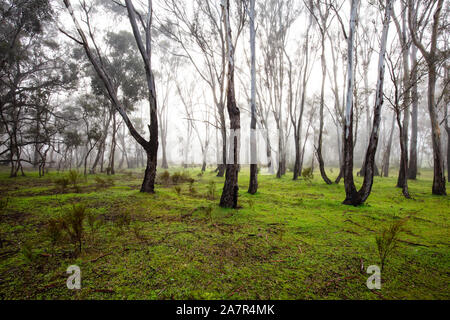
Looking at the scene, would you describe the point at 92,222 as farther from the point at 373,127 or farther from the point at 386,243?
the point at 373,127

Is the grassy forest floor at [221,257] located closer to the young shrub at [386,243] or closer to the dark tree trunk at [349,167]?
the young shrub at [386,243]

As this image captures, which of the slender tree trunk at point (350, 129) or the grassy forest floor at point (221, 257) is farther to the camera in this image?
the slender tree trunk at point (350, 129)

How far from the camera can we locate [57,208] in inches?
144

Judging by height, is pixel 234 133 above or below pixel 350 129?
below

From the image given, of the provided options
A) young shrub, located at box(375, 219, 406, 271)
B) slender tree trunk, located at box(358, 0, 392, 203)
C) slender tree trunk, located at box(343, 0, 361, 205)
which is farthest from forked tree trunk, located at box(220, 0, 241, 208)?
slender tree trunk, located at box(358, 0, 392, 203)

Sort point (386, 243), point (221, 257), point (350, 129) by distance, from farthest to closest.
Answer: point (350, 129) → point (221, 257) → point (386, 243)

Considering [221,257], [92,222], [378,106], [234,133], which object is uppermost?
[378,106]

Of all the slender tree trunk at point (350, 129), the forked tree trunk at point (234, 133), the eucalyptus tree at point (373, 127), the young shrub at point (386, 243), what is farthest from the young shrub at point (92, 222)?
the slender tree trunk at point (350, 129)

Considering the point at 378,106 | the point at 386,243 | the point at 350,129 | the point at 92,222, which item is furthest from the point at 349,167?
the point at 92,222

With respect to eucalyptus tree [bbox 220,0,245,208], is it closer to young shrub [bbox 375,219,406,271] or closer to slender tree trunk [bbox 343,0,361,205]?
young shrub [bbox 375,219,406,271]

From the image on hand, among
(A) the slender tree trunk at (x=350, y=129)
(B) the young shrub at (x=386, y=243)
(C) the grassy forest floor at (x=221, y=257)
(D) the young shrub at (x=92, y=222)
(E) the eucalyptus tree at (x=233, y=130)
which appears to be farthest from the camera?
(A) the slender tree trunk at (x=350, y=129)

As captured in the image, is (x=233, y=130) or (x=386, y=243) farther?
(x=233, y=130)

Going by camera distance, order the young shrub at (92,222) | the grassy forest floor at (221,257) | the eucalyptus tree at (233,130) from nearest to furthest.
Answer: the grassy forest floor at (221,257) < the young shrub at (92,222) < the eucalyptus tree at (233,130)
